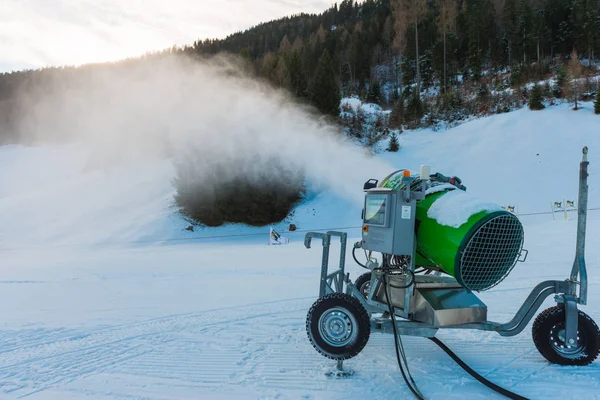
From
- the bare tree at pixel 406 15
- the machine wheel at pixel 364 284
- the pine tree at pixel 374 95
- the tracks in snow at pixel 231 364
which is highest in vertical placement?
the bare tree at pixel 406 15

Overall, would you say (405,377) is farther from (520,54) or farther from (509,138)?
(520,54)

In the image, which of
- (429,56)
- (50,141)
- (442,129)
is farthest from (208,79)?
(50,141)

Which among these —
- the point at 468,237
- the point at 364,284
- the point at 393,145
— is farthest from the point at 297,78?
the point at 468,237

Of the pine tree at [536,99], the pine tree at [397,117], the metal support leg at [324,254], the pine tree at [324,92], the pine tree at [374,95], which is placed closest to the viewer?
the metal support leg at [324,254]

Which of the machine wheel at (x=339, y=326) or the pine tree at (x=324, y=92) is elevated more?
the pine tree at (x=324, y=92)

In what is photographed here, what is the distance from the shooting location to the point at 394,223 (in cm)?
383

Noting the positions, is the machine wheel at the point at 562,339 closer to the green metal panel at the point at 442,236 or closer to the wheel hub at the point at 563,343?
the wheel hub at the point at 563,343

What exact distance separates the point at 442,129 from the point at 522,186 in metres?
9.22

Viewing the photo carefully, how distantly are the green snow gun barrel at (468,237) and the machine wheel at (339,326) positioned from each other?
0.92 m

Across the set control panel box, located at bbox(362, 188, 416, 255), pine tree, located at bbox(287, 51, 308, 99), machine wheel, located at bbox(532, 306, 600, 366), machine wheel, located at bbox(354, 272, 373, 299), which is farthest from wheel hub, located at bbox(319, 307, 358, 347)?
pine tree, located at bbox(287, 51, 308, 99)

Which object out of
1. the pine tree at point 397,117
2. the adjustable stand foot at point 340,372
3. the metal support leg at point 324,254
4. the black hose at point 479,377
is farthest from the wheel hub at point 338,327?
the pine tree at point 397,117

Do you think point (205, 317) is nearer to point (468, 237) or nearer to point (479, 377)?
point (479, 377)

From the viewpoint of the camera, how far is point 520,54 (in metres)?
42.9

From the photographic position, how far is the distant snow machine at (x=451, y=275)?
3531mm
